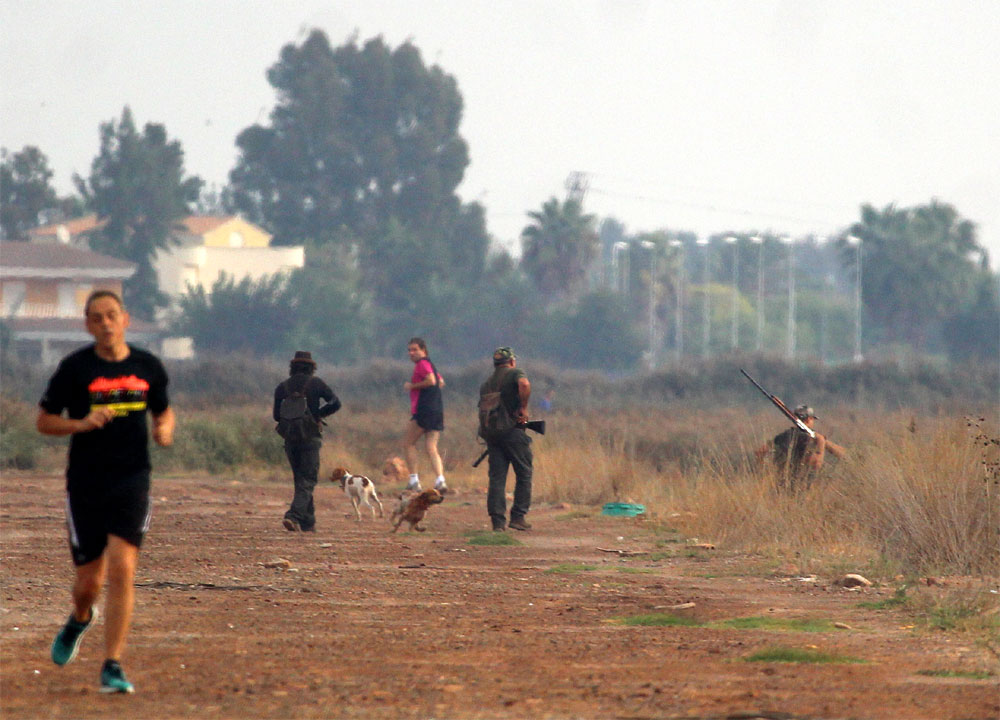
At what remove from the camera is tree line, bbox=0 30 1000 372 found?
265 feet

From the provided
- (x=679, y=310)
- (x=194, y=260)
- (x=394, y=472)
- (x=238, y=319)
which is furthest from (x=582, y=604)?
(x=194, y=260)

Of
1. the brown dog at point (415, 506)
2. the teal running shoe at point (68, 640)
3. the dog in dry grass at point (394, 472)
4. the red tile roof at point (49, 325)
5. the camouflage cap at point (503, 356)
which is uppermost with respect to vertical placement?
the red tile roof at point (49, 325)

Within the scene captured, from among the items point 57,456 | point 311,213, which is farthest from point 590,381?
point 57,456

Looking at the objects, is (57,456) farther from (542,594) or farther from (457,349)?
(457,349)

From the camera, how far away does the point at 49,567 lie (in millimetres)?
11641

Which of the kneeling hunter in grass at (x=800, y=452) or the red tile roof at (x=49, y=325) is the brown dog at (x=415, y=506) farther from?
the red tile roof at (x=49, y=325)

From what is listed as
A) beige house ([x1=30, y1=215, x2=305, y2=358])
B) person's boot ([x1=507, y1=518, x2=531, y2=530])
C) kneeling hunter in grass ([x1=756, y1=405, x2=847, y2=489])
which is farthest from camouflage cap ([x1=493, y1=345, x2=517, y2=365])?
beige house ([x1=30, y1=215, x2=305, y2=358])

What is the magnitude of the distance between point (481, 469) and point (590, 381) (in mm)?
39626

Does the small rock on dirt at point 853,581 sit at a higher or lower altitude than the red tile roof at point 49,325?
lower

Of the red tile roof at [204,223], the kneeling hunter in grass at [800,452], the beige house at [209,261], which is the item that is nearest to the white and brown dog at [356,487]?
the kneeling hunter in grass at [800,452]

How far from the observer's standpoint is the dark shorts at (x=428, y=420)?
18750mm

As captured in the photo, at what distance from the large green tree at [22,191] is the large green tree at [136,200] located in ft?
18.2

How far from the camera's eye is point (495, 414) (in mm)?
14852

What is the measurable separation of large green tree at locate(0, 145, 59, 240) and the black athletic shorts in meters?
85.5
